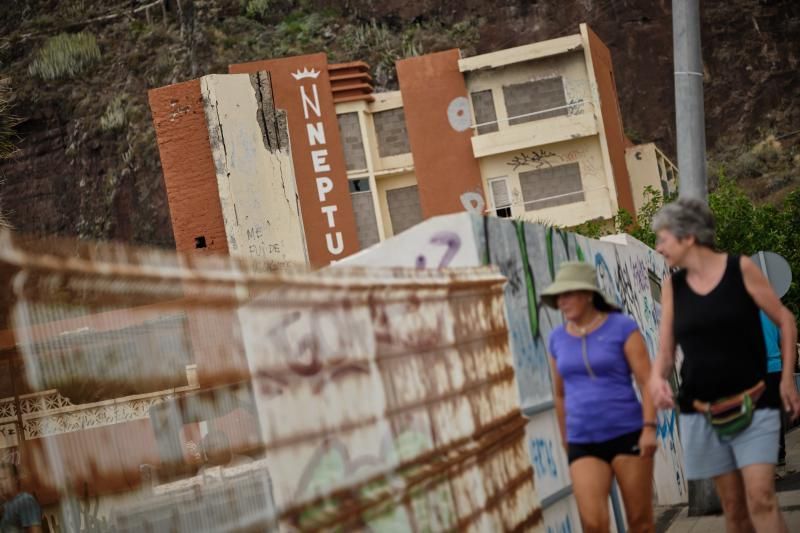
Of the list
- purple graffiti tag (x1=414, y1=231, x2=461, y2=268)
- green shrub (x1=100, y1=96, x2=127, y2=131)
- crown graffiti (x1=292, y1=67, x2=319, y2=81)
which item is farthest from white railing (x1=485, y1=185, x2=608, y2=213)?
purple graffiti tag (x1=414, y1=231, x2=461, y2=268)

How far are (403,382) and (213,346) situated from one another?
1.67 m

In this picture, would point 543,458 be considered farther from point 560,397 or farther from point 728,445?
point 728,445

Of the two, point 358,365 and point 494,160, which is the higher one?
point 494,160

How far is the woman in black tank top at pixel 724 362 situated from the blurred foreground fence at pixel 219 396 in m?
1.15

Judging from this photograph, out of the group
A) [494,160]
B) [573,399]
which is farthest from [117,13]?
[573,399]

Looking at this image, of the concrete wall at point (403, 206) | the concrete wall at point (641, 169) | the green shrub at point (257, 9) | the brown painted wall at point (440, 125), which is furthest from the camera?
the green shrub at point (257, 9)

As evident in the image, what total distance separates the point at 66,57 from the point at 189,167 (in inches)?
1619

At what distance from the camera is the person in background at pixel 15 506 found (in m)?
3.99

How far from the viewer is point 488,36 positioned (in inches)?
2662

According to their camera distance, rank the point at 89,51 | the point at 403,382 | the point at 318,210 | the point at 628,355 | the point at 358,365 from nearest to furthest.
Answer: the point at 358,365 → the point at 403,382 → the point at 628,355 → the point at 318,210 → the point at 89,51

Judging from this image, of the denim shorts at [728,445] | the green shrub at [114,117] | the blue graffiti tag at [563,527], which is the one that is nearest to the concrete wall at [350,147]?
the green shrub at [114,117]

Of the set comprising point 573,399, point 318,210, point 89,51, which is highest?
point 89,51

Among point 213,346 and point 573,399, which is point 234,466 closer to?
point 213,346

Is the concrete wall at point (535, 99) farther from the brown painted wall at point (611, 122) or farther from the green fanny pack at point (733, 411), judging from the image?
the green fanny pack at point (733, 411)
